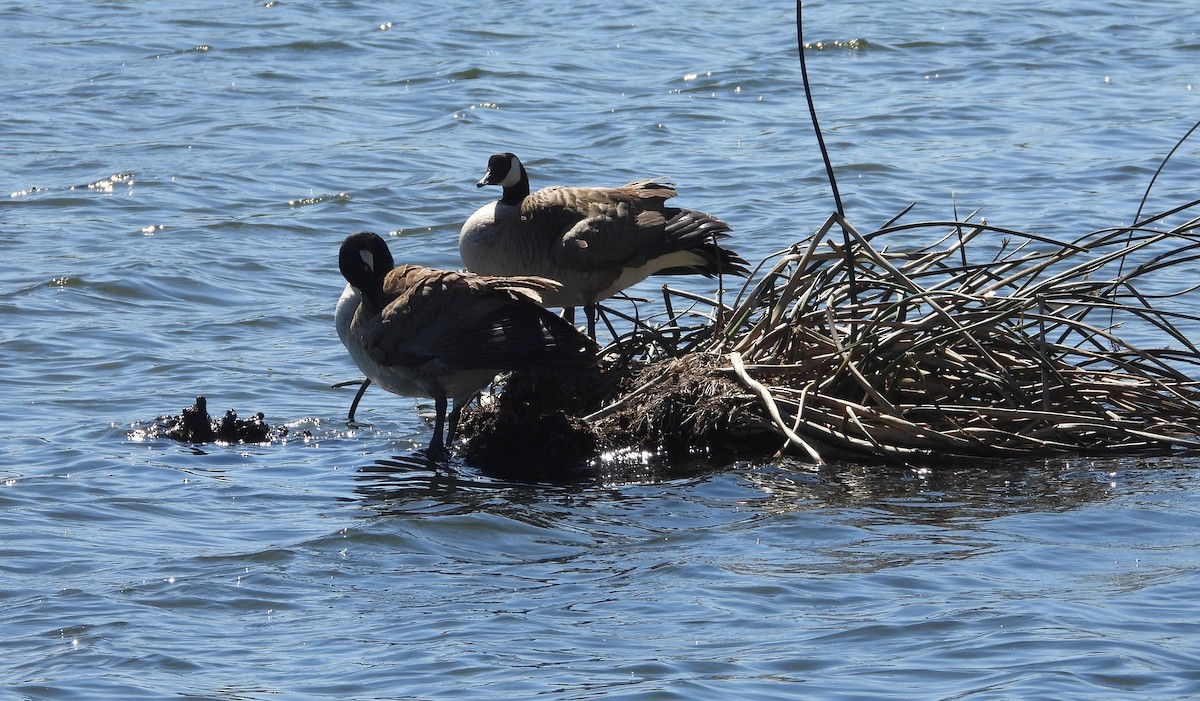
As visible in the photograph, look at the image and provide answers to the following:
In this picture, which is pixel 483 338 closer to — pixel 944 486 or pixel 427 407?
pixel 427 407

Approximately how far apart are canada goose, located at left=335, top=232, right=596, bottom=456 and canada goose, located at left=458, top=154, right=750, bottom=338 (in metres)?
0.58

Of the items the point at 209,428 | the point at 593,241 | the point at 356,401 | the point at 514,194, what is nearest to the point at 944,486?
the point at 593,241

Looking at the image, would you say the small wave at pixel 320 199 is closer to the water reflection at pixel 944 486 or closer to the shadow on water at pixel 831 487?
the shadow on water at pixel 831 487

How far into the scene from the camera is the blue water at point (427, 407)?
582cm

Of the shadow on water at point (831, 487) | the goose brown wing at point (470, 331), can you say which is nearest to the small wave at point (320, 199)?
the goose brown wing at point (470, 331)

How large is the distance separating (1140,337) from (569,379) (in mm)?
4129

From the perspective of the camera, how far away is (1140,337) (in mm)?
10422

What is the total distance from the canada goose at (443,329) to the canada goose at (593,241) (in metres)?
0.58

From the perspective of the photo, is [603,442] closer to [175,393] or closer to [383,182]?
[175,393]

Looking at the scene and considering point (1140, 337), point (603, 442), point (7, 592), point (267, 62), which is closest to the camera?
point (7, 592)

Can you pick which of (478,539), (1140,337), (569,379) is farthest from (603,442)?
(1140,337)

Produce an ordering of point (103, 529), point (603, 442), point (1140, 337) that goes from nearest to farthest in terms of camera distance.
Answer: point (103, 529) → point (603, 442) → point (1140, 337)

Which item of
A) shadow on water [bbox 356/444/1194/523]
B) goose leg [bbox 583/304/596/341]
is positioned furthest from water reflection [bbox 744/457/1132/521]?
goose leg [bbox 583/304/596/341]

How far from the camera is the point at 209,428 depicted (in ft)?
29.6
